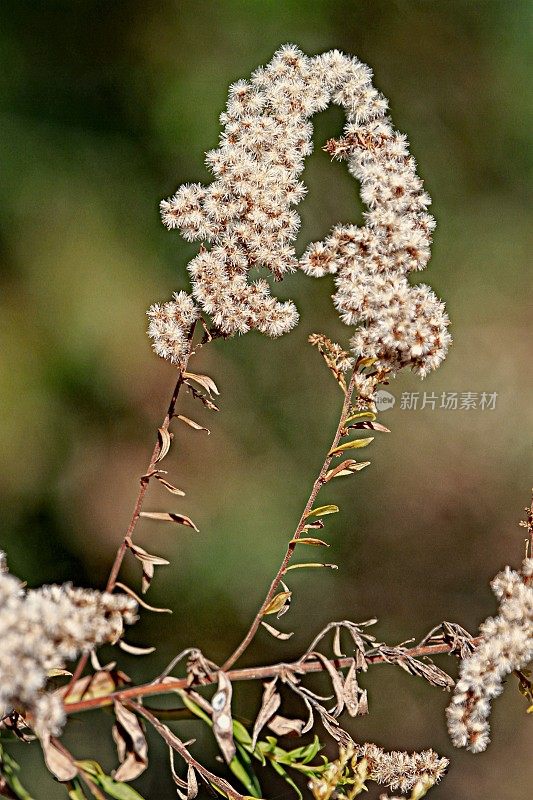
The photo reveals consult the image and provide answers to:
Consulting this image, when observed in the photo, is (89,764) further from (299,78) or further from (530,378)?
(530,378)

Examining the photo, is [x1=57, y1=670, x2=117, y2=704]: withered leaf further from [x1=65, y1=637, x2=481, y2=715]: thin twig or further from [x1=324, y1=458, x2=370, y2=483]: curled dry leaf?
[x1=324, y1=458, x2=370, y2=483]: curled dry leaf

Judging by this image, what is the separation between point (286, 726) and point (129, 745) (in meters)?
0.08

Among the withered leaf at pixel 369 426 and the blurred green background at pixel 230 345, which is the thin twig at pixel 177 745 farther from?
the blurred green background at pixel 230 345

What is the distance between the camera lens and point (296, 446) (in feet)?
2.70

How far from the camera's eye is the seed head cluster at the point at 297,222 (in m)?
0.39

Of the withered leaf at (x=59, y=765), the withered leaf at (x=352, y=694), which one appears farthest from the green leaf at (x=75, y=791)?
the withered leaf at (x=352, y=694)

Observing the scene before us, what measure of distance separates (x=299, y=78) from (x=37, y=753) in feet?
1.73

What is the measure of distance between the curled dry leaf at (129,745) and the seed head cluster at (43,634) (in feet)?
0.17

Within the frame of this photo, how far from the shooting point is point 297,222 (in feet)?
1.38

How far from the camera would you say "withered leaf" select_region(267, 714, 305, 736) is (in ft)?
1.34
